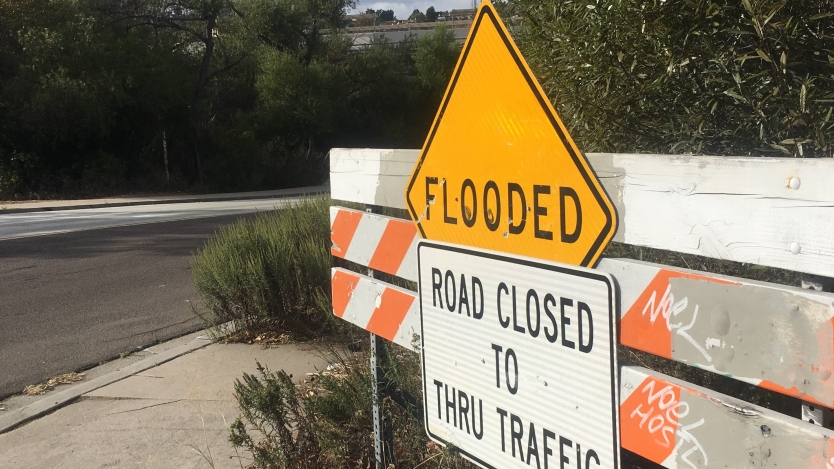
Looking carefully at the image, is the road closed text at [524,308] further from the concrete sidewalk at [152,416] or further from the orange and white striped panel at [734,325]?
the concrete sidewalk at [152,416]

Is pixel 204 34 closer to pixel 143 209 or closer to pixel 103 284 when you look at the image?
pixel 143 209

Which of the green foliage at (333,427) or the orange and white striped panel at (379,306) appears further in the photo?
the green foliage at (333,427)

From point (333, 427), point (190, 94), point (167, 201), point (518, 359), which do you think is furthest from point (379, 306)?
point (190, 94)

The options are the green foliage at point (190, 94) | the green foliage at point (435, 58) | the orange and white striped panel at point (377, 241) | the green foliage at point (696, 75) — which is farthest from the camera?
the green foliage at point (435, 58)

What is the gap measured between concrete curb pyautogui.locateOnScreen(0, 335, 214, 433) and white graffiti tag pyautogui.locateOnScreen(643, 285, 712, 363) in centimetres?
457

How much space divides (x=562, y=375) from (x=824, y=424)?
734mm

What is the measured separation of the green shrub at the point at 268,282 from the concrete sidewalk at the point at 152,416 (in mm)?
271

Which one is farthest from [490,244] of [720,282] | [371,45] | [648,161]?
[371,45]

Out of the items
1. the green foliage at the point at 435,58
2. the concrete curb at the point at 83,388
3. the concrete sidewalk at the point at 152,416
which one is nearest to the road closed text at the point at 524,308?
the concrete sidewalk at the point at 152,416

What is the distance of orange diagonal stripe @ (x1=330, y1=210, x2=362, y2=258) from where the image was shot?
11.7 feet

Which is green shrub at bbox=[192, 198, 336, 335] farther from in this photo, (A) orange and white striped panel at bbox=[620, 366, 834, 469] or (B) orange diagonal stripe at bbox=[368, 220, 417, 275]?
(A) orange and white striped panel at bbox=[620, 366, 834, 469]

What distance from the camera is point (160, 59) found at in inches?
1155

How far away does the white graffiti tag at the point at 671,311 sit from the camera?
1874mm

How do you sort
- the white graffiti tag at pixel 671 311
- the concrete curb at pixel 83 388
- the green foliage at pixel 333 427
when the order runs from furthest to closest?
1. the concrete curb at pixel 83 388
2. the green foliage at pixel 333 427
3. the white graffiti tag at pixel 671 311
